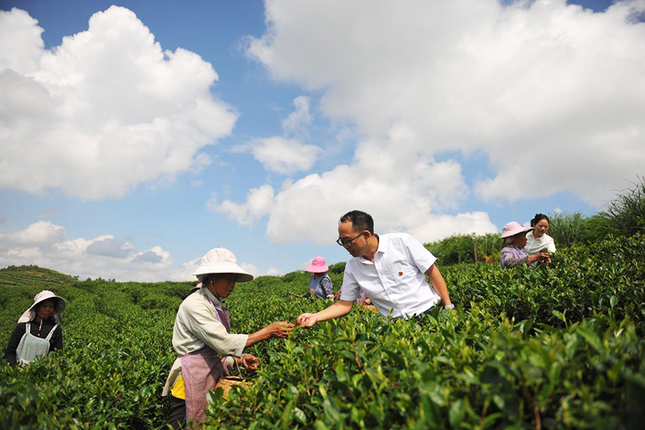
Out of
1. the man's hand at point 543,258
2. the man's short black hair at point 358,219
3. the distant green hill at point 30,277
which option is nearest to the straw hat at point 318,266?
the man's hand at point 543,258

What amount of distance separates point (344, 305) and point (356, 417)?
2183 millimetres

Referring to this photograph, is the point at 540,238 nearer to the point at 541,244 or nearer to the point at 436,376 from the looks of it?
the point at 541,244

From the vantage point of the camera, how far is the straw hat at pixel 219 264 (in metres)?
2.99

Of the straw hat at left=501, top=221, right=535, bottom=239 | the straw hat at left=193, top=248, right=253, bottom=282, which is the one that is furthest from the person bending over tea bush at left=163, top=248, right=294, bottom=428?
the straw hat at left=501, top=221, right=535, bottom=239

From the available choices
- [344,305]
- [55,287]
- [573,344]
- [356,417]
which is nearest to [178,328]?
[344,305]

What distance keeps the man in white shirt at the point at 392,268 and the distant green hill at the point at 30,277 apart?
77.8 ft

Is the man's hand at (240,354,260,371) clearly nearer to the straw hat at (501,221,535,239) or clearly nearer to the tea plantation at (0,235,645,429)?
the tea plantation at (0,235,645,429)

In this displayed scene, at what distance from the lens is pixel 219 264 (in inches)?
122

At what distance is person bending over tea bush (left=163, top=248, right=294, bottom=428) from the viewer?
2.93 m

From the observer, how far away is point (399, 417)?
1436mm

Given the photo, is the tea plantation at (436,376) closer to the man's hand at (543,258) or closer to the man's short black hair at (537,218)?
the man's hand at (543,258)

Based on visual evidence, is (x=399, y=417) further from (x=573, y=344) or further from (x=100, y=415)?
(x=100, y=415)

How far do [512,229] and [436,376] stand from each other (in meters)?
4.57

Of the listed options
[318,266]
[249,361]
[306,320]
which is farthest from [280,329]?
[318,266]
